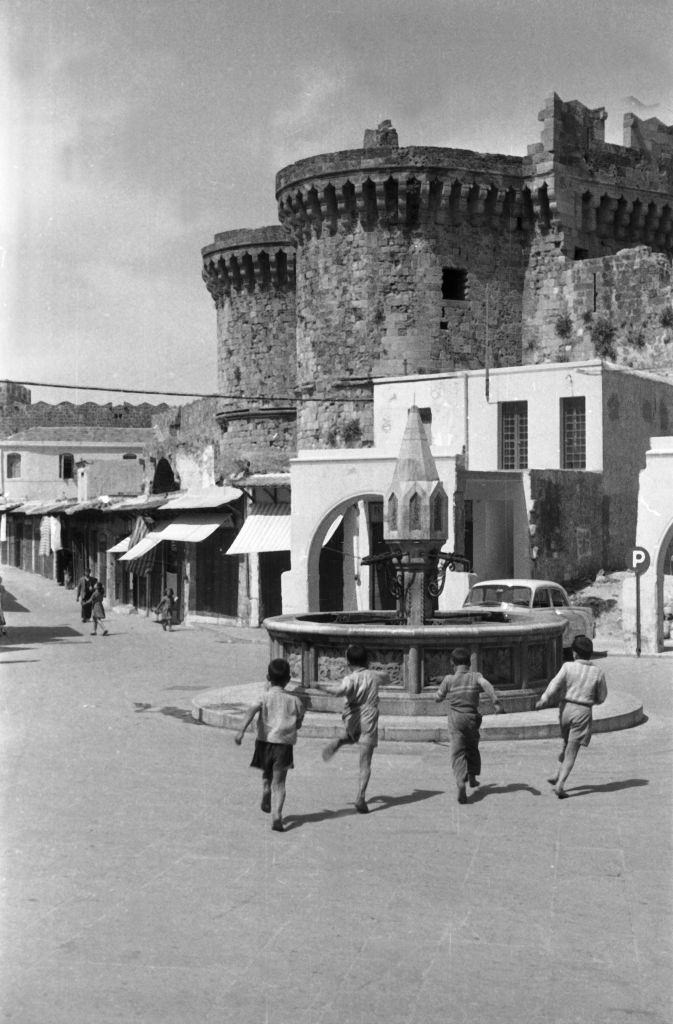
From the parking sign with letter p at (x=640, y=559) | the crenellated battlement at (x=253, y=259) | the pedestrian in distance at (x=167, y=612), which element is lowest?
the pedestrian in distance at (x=167, y=612)

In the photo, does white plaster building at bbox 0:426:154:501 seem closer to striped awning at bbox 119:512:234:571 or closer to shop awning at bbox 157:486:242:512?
striped awning at bbox 119:512:234:571

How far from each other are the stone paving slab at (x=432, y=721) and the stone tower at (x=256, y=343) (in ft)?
83.8

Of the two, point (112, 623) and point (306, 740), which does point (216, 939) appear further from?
point (112, 623)

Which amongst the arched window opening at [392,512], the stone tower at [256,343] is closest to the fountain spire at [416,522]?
the arched window opening at [392,512]

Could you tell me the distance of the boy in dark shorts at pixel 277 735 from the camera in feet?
32.3

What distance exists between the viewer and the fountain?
15117 mm

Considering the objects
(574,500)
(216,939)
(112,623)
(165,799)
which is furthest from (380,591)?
(216,939)

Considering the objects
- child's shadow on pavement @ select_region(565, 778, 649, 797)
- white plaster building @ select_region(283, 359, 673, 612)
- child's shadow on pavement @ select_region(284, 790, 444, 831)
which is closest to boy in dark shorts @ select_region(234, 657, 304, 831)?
child's shadow on pavement @ select_region(284, 790, 444, 831)

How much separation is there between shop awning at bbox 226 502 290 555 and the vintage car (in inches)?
303

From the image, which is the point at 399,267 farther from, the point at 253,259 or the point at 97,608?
the point at 97,608

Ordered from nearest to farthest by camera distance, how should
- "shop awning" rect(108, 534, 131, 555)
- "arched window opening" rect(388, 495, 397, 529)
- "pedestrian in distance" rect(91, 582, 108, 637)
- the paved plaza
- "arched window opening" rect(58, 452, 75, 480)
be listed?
the paved plaza < "arched window opening" rect(388, 495, 397, 529) < "pedestrian in distance" rect(91, 582, 108, 637) < "shop awning" rect(108, 534, 131, 555) < "arched window opening" rect(58, 452, 75, 480)

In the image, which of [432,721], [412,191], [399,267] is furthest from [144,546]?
[432,721]

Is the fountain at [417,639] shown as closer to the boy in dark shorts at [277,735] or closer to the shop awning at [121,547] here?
the boy in dark shorts at [277,735]

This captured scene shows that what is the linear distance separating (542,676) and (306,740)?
11.6 ft
